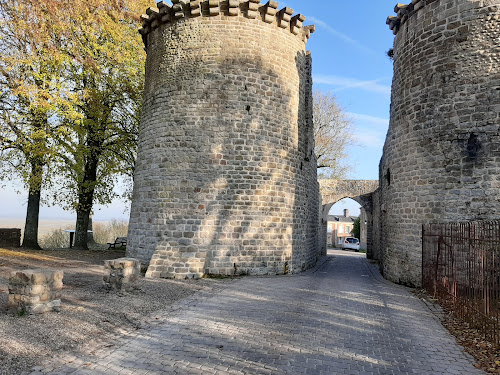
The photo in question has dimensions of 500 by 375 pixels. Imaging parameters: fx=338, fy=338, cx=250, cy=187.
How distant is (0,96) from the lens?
15.3 m

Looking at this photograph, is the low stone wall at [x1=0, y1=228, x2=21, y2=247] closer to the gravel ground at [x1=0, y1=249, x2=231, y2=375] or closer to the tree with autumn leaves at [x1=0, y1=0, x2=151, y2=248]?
the tree with autumn leaves at [x1=0, y1=0, x2=151, y2=248]

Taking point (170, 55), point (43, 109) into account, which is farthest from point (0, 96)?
point (170, 55)

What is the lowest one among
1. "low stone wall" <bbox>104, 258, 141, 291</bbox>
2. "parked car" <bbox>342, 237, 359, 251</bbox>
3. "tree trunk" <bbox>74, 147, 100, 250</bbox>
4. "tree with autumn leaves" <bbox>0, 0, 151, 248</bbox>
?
"parked car" <bbox>342, 237, 359, 251</bbox>

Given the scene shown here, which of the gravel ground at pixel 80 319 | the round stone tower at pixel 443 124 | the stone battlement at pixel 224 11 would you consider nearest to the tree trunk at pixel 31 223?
the gravel ground at pixel 80 319

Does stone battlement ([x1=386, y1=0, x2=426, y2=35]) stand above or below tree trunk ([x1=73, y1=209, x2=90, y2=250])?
above

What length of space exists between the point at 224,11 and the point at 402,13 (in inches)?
233

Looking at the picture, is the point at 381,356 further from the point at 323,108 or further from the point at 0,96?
the point at 323,108

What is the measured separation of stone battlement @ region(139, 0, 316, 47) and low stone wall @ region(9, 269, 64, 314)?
947 centimetres

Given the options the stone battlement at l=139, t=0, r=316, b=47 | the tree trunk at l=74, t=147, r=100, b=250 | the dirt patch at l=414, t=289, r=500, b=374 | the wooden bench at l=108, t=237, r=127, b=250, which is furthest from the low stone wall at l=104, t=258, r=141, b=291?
the wooden bench at l=108, t=237, r=127, b=250

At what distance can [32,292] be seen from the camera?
5586 mm

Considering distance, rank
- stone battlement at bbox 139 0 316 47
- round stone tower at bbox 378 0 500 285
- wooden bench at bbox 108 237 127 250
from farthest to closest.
→ wooden bench at bbox 108 237 127 250 < stone battlement at bbox 139 0 316 47 < round stone tower at bbox 378 0 500 285

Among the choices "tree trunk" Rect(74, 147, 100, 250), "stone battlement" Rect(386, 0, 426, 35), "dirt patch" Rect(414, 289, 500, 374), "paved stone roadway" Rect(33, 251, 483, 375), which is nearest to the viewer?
"paved stone roadway" Rect(33, 251, 483, 375)

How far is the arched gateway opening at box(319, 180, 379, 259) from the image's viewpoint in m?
22.8

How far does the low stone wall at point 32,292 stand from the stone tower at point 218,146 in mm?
4363
